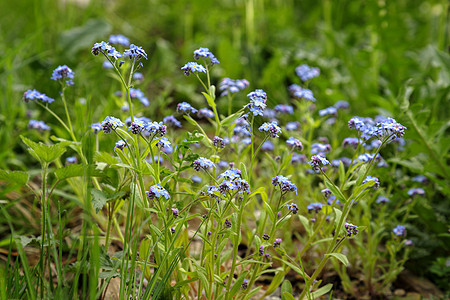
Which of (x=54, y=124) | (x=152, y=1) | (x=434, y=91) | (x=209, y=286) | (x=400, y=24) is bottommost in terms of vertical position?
→ (x=209, y=286)

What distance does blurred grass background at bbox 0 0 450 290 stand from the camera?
107 inches

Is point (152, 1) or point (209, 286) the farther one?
point (152, 1)

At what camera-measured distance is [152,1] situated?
5637mm

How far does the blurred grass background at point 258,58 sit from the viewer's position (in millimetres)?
2725

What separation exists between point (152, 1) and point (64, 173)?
437 cm

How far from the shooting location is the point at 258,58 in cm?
411

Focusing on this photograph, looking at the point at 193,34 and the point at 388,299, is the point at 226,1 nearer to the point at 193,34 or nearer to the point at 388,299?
the point at 193,34

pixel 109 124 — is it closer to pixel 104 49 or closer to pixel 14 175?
pixel 104 49

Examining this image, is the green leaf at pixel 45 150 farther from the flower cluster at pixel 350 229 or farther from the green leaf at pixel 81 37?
the green leaf at pixel 81 37

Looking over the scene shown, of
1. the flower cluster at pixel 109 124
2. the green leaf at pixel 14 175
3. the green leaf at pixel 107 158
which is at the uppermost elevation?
the flower cluster at pixel 109 124

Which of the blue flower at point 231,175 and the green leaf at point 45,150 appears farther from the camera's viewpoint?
the green leaf at point 45,150

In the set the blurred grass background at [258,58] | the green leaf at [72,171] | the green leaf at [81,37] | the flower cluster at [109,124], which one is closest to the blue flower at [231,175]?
the flower cluster at [109,124]

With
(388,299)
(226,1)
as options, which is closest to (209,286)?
(388,299)

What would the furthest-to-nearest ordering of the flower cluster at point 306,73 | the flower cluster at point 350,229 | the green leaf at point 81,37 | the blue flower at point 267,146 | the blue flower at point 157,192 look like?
the green leaf at point 81,37
the flower cluster at point 306,73
the blue flower at point 267,146
the flower cluster at point 350,229
the blue flower at point 157,192
